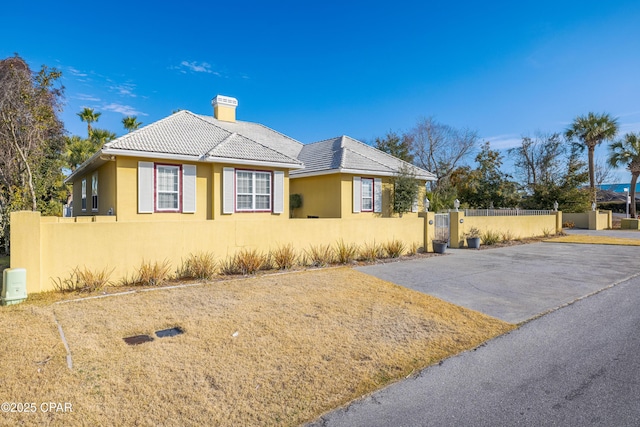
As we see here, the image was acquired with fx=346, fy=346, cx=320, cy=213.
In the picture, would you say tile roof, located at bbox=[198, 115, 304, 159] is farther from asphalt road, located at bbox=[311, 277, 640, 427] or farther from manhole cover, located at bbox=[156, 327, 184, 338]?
asphalt road, located at bbox=[311, 277, 640, 427]

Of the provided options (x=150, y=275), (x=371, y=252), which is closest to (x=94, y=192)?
(x=150, y=275)

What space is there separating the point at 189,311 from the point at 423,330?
164 inches

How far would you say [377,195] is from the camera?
18.5 m

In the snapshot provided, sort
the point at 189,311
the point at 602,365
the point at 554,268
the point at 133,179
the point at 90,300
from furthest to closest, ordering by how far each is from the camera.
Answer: the point at 133,179 < the point at 554,268 < the point at 90,300 < the point at 189,311 < the point at 602,365

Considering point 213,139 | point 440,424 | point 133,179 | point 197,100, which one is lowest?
point 440,424

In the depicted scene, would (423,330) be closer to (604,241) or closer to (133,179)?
(133,179)

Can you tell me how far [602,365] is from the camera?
171 inches

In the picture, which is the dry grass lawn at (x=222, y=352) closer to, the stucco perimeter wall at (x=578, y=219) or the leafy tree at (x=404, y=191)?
the leafy tree at (x=404, y=191)

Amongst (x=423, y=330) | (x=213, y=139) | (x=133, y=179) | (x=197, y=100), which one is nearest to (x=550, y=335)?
(x=423, y=330)

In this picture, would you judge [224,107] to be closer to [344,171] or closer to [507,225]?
[344,171]

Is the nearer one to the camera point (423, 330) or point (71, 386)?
point (71, 386)

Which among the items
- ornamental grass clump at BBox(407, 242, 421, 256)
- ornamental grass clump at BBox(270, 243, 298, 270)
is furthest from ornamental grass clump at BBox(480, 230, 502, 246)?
ornamental grass clump at BBox(270, 243, 298, 270)

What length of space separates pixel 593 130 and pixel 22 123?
1567 inches

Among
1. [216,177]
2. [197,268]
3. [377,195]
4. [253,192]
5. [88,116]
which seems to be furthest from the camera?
[88,116]
